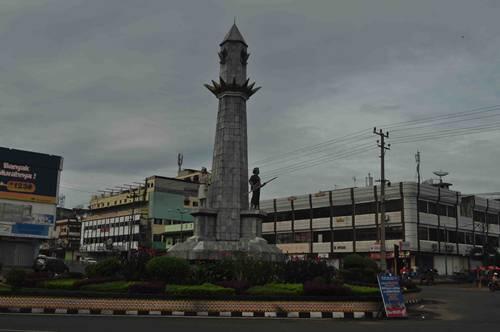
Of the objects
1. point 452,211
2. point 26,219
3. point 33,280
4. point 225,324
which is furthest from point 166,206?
point 225,324

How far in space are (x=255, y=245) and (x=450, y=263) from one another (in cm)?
4787

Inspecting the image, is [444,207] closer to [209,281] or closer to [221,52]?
[221,52]

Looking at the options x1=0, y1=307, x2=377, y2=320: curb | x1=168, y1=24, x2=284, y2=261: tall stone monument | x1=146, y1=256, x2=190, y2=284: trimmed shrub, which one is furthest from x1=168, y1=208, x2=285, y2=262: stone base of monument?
x1=0, y1=307, x2=377, y2=320: curb

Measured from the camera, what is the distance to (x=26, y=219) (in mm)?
54062

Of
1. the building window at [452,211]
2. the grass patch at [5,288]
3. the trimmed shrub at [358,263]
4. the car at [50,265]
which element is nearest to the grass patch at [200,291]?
the grass patch at [5,288]

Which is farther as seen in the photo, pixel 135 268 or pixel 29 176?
pixel 29 176

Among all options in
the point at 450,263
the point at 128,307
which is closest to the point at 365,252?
the point at 450,263

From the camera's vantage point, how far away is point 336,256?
223ft

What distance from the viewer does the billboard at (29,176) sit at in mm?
52188

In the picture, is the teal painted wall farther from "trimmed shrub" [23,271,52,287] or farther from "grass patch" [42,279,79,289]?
"grass patch" [42,279,79,289]

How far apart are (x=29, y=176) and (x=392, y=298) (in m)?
45.3

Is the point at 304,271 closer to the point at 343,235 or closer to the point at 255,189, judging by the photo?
the point at 255,189

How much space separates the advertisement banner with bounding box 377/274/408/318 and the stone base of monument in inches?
313

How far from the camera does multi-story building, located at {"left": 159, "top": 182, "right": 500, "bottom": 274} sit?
6147 centimetres
